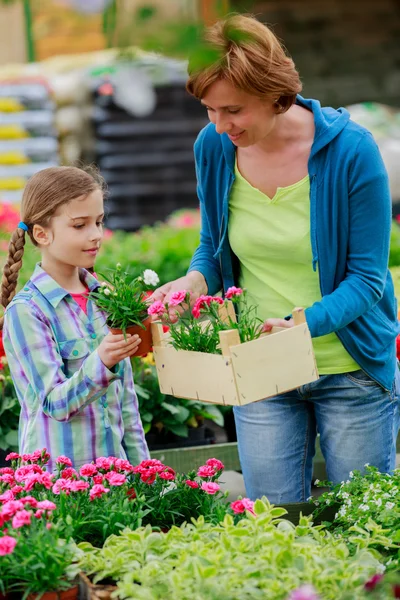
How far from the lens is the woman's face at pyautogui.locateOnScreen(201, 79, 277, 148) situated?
97.0 inches

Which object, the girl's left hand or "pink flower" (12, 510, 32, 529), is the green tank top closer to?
the girl's left hand

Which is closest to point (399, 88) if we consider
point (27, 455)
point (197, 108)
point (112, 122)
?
point (197, 108)

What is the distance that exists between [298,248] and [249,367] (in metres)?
0.45

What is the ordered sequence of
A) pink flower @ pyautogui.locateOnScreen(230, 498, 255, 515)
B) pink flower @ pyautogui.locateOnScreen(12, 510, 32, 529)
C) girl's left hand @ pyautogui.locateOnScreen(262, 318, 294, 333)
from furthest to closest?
girl's left hand @ pyautogui.locateOnScreen(262, 318, 294, 333)
pink flower @ pyautogui.locateOnScreen(230, 498, 255, 515)
pink flower @ pyautogui.locateOnScreen(12, 510, 32, 529)

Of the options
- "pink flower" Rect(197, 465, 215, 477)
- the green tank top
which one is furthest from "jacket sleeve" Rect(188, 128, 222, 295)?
"pink flower" Rect(197, 465, 215, 477)

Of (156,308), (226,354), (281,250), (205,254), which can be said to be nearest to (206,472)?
(226,354)

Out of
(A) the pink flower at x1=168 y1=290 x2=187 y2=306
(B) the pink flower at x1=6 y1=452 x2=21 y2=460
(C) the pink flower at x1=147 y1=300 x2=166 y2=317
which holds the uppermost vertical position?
(A) the pink flower at x1=168 y1=290 x2=187 y2=306

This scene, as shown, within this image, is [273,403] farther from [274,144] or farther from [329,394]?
[274,144]

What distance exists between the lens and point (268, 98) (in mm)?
2496

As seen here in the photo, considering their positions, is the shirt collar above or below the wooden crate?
above

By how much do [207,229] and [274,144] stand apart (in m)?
0.36

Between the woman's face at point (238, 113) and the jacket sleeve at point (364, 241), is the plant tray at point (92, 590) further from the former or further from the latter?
the woman's face at point (238, 113)

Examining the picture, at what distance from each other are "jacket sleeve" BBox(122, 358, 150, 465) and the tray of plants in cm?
28

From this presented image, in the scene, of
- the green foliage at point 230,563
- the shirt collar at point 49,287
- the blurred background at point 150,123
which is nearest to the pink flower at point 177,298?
the shirt collar at point 49,287
